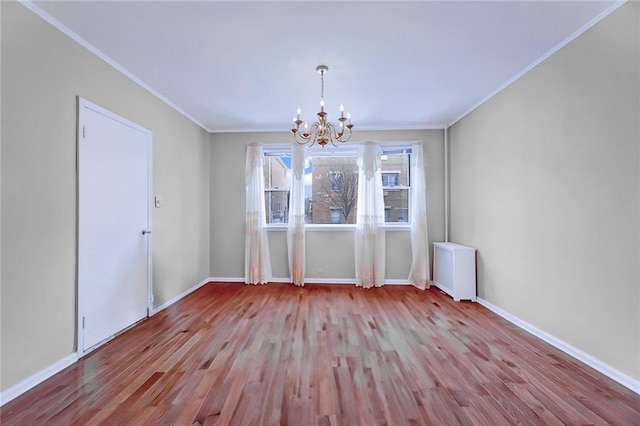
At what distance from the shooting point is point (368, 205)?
4.52 metres

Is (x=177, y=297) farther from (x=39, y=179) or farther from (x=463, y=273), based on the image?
(x=463, y=273)

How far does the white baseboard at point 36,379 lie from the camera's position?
1.76 meters

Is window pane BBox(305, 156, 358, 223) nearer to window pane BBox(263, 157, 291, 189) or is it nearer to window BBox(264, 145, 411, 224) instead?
window BBox(264, 145, 411, 224)

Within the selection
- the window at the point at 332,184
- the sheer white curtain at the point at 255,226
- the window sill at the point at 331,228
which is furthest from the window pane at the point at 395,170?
the sheer white curtain at the point at 255,226

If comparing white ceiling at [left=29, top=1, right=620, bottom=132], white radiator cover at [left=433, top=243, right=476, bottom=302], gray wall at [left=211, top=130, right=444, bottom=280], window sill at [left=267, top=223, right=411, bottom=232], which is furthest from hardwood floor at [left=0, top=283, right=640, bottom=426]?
white ceiling at [left=29, top=1, right=620, bottom=132]

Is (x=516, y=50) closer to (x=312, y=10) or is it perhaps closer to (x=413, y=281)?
(x=312, y=10)

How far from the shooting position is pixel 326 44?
7.62ft

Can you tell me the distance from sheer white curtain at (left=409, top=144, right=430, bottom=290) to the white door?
12.1 feet

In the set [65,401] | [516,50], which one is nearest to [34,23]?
[65,401]

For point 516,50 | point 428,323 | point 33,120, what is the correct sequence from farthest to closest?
point 428,323, point 516,50, point 33,120

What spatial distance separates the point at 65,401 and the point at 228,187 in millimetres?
3420

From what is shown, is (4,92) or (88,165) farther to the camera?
(88,165)

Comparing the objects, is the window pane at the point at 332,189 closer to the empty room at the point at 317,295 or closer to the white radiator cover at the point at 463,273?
the empty room at the point at 317,295

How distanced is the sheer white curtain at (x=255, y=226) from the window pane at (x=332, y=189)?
80cm
